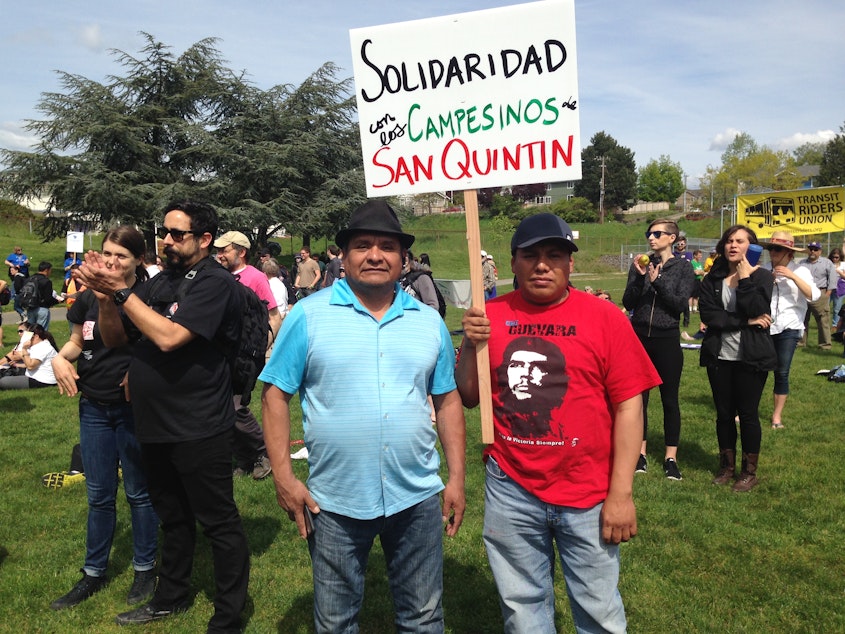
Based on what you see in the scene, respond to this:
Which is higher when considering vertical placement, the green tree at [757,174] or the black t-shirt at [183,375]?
the green tree at [757,174]

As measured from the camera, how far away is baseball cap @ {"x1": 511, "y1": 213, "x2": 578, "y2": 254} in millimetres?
2568

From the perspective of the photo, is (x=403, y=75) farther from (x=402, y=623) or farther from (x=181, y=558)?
(x=181, y=558)

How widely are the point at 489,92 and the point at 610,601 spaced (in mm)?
2110

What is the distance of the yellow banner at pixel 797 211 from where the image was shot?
13.5 metres

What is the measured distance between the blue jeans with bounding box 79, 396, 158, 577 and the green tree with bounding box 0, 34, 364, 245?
29.4m

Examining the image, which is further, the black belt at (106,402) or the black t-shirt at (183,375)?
the black belt at (106,402)

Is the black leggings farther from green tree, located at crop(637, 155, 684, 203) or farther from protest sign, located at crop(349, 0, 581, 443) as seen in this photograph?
green tree, located at crop(637, 155, 684, 203)

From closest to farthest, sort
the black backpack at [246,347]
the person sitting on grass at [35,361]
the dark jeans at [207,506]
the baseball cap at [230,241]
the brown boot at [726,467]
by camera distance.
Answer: the dark jeans at [207,506] → the black backpack at [246,347] → the brown boot at [726,467] → the baseball cap at [230,241] → the person sitting on grass at [35,361]

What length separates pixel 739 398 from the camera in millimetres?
5434

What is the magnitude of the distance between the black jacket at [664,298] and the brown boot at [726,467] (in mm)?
1162

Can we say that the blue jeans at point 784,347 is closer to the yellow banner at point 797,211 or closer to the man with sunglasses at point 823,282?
the man with sunglasses at point 823,282

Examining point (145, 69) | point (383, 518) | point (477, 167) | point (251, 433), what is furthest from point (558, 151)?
point (145, 69)

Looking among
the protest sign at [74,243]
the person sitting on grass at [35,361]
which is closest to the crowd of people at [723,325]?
the person sitting on grass at [35,361]

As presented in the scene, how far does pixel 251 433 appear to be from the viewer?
6031 mm
